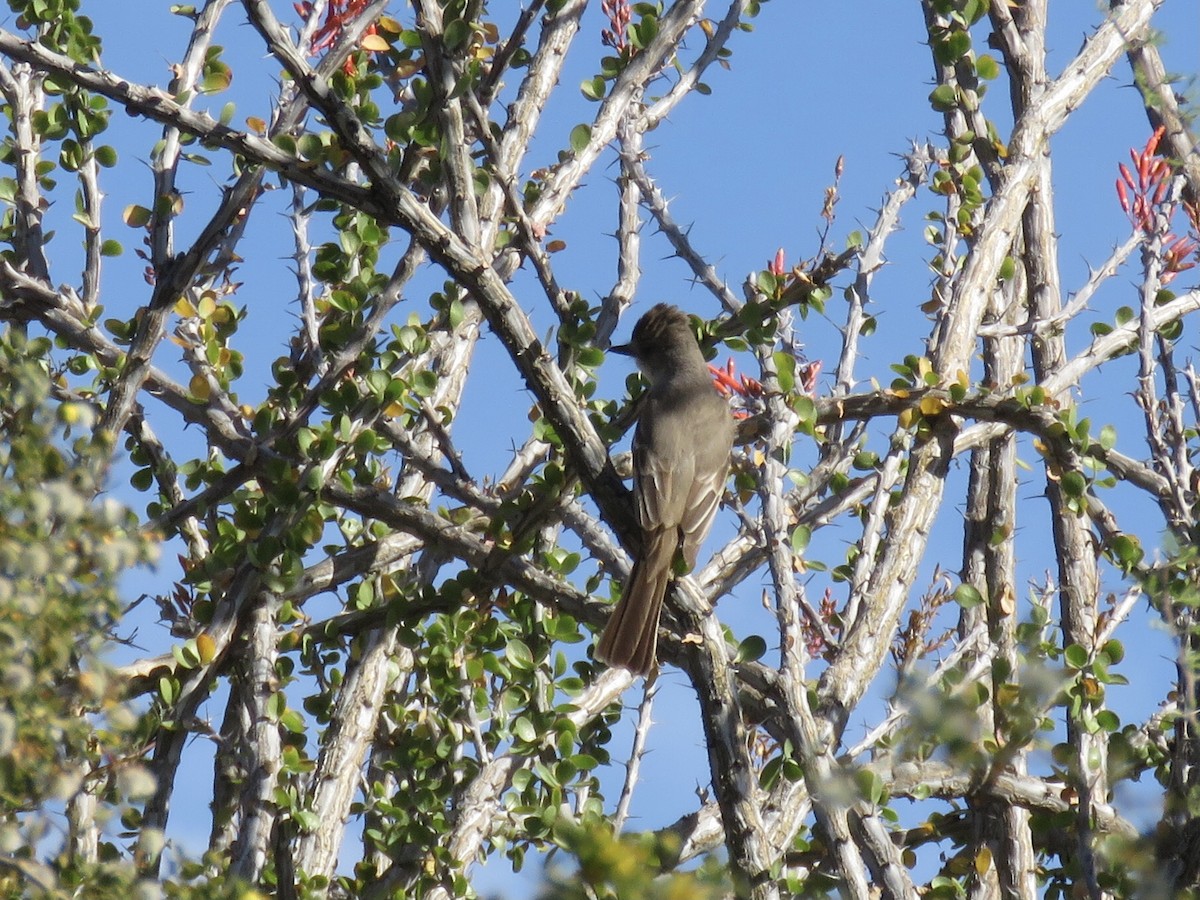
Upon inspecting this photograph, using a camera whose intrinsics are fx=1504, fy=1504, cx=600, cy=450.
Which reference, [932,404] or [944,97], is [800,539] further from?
[944,97]

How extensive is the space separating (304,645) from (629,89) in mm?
2994

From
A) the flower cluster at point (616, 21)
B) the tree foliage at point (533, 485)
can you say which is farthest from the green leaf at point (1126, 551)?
the flower cluster at point (616, 21)

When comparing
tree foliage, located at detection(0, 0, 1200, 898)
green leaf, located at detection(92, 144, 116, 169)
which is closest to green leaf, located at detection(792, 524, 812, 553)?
tree foliage, located at detection(0, 0, 1200, 898)

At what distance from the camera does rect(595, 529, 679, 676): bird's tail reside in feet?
19.7

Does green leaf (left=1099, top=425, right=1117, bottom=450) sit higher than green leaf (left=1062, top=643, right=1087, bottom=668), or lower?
higher

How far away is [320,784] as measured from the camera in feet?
20.4

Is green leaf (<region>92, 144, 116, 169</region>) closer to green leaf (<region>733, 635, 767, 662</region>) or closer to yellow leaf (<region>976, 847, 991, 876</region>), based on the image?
green leaf (<region>733, 635, 767, 662</region>)

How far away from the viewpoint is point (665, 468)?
23.8 ft

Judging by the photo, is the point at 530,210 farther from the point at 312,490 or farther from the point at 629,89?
the point at 312,490

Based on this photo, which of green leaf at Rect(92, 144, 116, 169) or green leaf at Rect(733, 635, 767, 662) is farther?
green leaf at Rect(92, 144, 116, 169)

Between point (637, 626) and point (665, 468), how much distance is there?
137 cm

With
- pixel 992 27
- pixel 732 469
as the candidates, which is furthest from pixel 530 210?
pixel 992 27

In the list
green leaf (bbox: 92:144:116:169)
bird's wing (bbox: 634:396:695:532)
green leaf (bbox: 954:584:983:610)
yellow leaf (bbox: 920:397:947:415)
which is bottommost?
green leaf (bbox: 954:584:983:610)

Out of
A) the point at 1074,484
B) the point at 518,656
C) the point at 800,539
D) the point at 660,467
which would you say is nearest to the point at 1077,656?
Answer: the point at 1074,484
